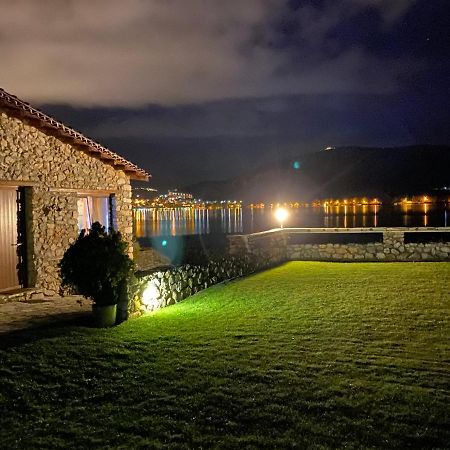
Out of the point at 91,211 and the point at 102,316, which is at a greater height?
the point at 91,211

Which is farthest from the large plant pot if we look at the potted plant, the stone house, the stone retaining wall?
the stone house

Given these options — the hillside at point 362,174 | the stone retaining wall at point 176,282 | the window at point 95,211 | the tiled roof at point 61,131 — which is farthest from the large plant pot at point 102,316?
the hillside at point 362,174

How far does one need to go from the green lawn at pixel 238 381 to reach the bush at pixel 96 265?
2.49 ft

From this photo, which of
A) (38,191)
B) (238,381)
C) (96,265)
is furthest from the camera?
(38,191)

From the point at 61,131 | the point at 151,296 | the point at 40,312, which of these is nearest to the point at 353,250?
the point at 151,296

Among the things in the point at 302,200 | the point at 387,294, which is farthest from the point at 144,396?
the point at 302,200

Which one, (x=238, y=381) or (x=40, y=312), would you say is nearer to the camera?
(x=238, y=381)

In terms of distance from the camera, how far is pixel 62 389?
5.64m

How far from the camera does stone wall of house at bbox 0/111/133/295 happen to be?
35.9 ft

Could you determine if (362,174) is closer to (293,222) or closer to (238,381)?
(293,222)

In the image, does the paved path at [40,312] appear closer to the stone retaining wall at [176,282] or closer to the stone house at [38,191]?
the stone house at [38,191]

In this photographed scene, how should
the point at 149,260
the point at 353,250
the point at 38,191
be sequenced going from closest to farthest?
the point at 38,191 → the point at 353,250 → the point at 149,260

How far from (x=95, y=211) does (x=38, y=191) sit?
2.68 m

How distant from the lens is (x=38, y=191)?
38.2 feet
